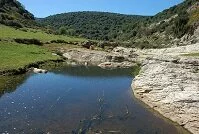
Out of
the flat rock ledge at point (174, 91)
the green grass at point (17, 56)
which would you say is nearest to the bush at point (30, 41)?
the green grass at point (17, 56)

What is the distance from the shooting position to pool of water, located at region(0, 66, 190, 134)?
2577cm

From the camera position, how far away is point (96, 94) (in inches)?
1499

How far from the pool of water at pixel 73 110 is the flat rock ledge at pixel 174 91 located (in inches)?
36.3

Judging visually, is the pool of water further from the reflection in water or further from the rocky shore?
the rocky shore

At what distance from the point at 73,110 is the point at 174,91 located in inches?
372

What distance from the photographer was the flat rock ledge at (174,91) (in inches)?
1114

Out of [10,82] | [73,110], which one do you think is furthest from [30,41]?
[73,110]

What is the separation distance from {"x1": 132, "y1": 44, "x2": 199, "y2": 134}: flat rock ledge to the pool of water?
92 cm

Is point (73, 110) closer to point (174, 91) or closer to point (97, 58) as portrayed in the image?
point (174, 91)

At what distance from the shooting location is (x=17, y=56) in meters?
53.7

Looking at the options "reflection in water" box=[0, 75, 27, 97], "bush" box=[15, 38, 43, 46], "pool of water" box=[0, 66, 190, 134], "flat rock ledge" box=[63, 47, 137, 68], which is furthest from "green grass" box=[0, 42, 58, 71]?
"bush" box=[15, 38, 43, 46]

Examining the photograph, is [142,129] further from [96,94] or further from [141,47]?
[141,47]

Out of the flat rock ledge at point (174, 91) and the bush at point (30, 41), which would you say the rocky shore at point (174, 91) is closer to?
the flat rock ledge at point (174, 91)

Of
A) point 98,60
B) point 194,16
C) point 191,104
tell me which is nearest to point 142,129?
point 191,104
